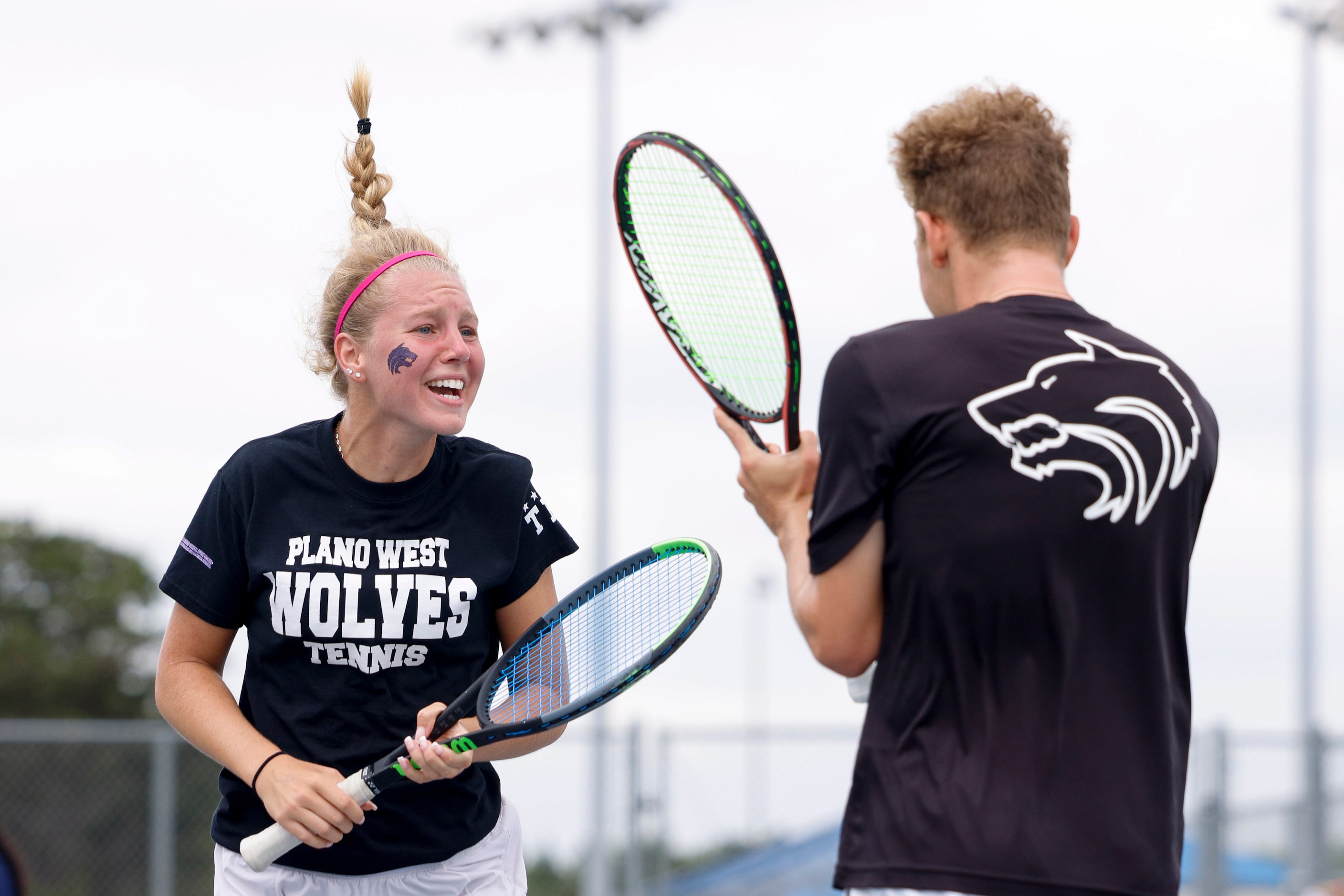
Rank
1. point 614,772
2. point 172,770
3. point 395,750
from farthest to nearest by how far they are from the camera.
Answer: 1. point 614,772
2. point 172,770
3. point 395,750

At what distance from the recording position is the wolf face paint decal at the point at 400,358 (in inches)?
124

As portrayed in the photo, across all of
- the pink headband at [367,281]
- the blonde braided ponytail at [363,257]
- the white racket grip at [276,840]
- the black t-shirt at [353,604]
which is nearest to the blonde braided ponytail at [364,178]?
the blonde braided ponytail at [363,257]

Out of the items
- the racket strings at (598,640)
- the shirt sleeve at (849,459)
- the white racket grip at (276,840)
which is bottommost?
the white racket grip at (276,840)

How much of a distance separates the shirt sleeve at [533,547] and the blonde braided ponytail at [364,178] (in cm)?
76

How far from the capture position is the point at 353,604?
3.03m

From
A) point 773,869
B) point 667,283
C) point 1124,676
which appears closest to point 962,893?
point 1124,676

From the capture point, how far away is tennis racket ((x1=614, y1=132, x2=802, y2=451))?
2846 mm

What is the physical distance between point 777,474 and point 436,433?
901 millimetres

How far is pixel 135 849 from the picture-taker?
11.5m

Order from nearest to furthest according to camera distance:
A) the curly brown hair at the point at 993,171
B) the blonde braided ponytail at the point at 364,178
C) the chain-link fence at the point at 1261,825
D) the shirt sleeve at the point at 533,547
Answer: the curly brown hair at the point at 993,171 → the shirt sleeve at the point at 533,547 → the blonde braided ponytail at the point at 364,178 → the chain-link fence at the point at 1261,825

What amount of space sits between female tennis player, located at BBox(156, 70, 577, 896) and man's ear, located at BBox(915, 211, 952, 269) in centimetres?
112

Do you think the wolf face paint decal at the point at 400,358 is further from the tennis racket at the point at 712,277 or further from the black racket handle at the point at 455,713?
the black racket handle at the point at 455,713

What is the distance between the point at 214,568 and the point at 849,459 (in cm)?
150

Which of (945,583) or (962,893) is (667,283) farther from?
(962,893)
